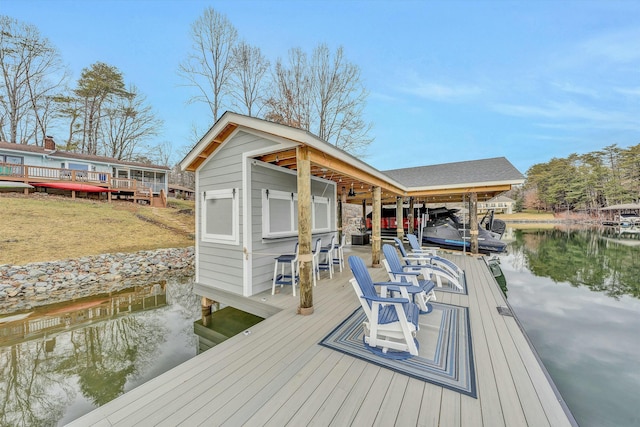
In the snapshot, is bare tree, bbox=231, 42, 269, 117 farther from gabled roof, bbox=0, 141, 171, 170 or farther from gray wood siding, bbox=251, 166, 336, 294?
gray wood siding, bbox=251, 166, 336, 294

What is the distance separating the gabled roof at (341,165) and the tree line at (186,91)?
7288 millimetres

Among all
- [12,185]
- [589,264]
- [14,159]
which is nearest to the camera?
[589,264]

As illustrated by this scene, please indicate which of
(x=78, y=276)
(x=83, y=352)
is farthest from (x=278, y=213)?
(x=78, y=276)

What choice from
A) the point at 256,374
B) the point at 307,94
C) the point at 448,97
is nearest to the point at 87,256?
the point at 256,374

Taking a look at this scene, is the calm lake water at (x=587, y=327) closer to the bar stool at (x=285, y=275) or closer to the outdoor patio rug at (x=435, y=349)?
the outdoor patio rug at (x=435, y=349)

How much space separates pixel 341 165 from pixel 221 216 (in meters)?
2.62

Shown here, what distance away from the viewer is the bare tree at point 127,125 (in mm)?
22094

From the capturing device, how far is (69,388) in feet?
10.8

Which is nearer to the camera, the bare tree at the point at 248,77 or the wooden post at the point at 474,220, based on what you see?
the wooden post at the point at 474,220

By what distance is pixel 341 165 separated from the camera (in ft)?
16.1

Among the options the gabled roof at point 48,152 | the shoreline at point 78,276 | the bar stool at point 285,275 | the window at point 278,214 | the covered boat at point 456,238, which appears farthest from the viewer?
the gabled roof at point 48,152

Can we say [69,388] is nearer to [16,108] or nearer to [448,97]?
[16,108]

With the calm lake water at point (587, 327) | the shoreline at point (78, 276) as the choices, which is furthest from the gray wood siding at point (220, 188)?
the calm lake water at point (587, 327)

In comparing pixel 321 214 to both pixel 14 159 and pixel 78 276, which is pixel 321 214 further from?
pixel 14 159
